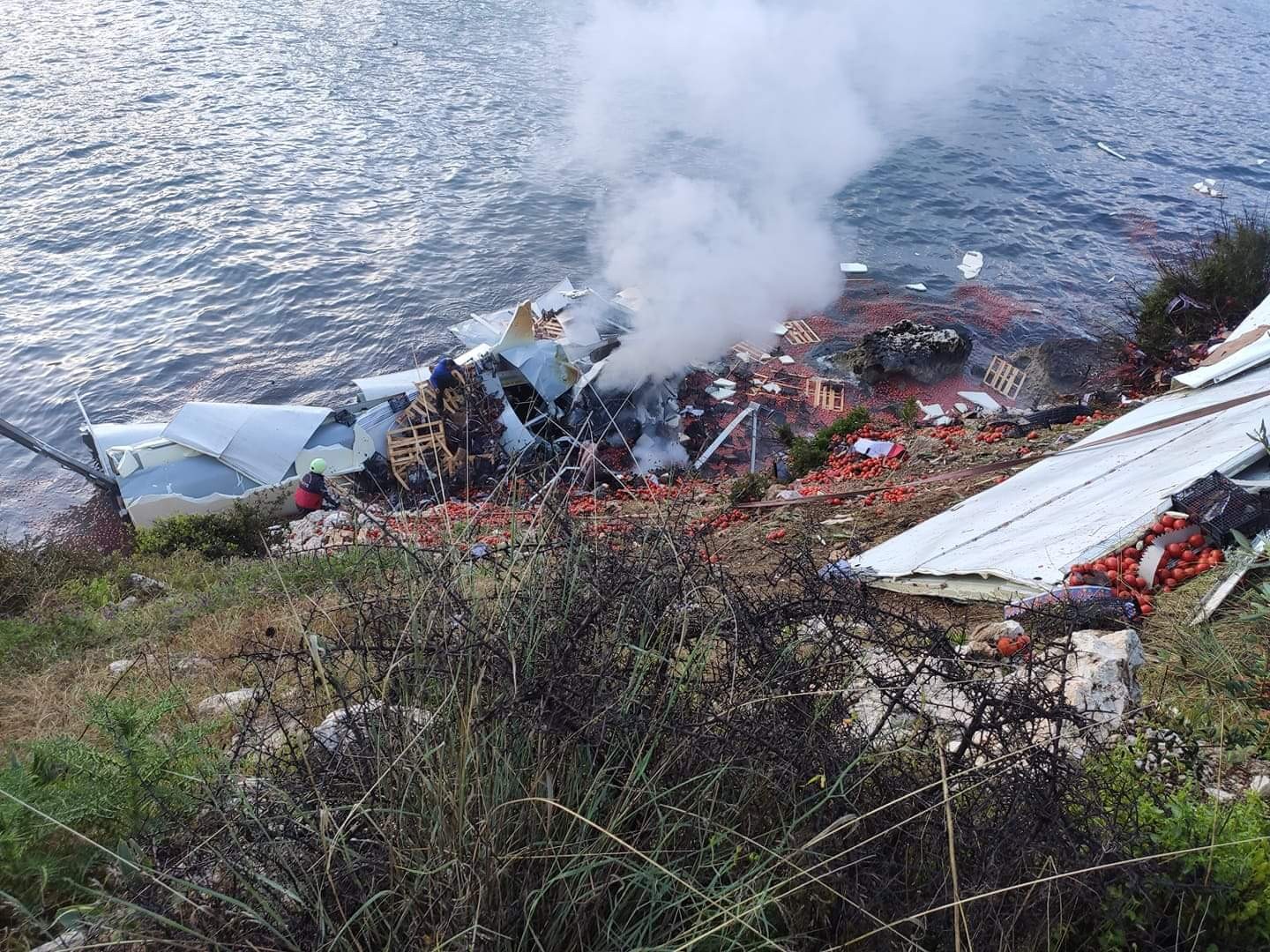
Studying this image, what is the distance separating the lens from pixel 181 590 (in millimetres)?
6969

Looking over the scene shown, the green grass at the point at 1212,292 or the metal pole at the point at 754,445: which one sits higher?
the green grass at the point at 1212,292

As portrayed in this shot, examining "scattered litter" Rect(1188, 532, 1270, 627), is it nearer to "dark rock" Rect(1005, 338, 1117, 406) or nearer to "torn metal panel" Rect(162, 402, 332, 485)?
"dark rock" Rect(1005, 338, 1117, 406)

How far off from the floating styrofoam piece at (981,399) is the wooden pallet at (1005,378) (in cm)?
31

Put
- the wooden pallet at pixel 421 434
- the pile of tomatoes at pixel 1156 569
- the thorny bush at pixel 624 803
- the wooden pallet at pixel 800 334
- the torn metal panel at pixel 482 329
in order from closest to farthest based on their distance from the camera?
the thorny bush at pixel 624 803 < the pile of tomatoes at pixel 1156 569 < the wooden pallet at pixel 421 434 < the torn metal panel at pixel 482 329 < the wooden pallet at pixel 800 334

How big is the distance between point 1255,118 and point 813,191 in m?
15.5

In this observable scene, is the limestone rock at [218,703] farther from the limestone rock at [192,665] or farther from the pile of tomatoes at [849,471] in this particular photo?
the pile of tomatoes at [849,471]

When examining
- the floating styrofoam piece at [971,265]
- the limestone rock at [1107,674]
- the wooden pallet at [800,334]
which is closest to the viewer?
the limestone rock at [1107,674]

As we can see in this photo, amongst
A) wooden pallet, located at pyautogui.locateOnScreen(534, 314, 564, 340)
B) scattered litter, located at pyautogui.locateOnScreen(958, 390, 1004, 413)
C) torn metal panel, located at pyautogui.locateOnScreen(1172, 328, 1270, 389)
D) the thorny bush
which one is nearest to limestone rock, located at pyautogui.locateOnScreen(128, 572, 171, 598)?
the thorny bush

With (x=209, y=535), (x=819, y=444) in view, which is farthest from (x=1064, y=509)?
(x=209, y=535)

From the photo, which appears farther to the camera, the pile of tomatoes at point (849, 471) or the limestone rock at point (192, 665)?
the pile of tomatoes at point (849, 471)

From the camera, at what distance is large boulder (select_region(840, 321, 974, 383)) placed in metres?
12.4

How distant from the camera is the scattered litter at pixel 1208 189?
18994 millimetres

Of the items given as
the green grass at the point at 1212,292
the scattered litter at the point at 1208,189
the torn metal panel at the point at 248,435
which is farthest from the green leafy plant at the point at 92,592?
the scattered litter at the point at 1208,189

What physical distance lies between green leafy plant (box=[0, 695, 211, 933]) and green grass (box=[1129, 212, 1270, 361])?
487 inches
